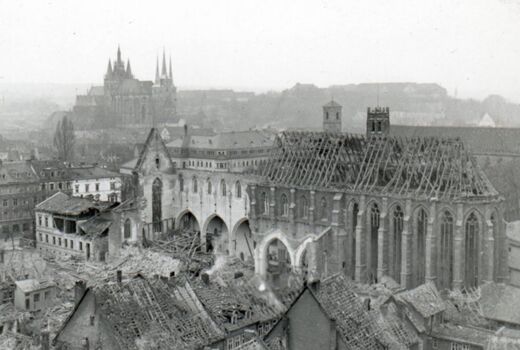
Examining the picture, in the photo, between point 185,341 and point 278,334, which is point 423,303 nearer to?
point 278,334

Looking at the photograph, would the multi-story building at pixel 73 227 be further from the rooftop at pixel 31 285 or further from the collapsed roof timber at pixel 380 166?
the rooftop at pixel 31 285

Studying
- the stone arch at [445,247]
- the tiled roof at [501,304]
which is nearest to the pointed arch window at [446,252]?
the stone arch at [445,247]

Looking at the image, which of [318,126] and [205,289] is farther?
[318,126]

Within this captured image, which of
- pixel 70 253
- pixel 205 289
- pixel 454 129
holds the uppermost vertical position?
pixel 454 129

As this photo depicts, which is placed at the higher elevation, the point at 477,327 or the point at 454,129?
the point at 454,129

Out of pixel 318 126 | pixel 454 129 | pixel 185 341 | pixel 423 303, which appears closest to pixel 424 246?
pixel 423 303

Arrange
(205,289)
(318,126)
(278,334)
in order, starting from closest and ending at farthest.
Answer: (278,334), (205,289), (318,126)

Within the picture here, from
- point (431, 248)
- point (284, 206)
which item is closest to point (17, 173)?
point (284, 206)

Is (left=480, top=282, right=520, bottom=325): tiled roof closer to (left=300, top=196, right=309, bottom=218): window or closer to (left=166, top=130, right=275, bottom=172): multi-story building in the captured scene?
(left=300, top=196, right=309, bottom=218): window
